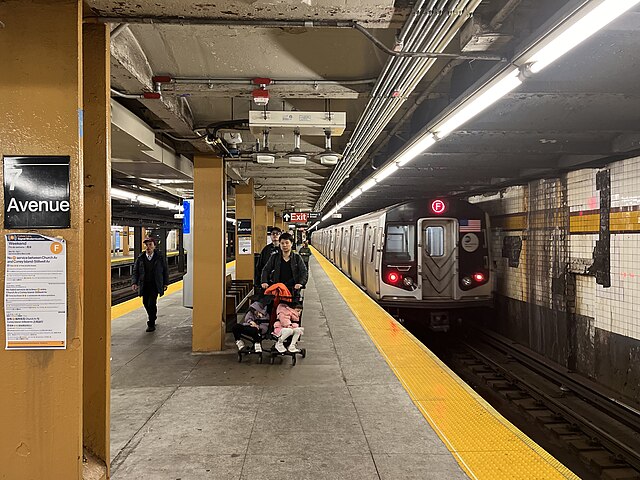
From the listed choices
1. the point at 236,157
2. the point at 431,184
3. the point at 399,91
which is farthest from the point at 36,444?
the point at 431,184

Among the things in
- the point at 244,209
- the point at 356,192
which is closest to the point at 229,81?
the point at 356,192

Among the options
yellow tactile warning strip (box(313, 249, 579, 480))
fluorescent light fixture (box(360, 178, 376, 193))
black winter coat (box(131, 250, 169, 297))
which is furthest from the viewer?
fluorescent light fixture (box(360, 178, 376, 193))

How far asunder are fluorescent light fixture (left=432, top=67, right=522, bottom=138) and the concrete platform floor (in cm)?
255

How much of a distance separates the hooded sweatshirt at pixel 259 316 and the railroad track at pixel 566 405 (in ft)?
11.5

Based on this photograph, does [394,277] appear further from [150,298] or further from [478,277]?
[150,298]

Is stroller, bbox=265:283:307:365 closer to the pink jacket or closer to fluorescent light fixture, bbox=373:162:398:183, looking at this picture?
the pink jacket

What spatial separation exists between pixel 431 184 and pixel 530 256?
281 cm

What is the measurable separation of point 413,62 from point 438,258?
6.08 m

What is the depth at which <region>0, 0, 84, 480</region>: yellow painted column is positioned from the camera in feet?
7.78

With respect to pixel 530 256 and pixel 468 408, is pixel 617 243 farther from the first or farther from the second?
pixel 468 408

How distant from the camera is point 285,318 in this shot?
5.79 metres

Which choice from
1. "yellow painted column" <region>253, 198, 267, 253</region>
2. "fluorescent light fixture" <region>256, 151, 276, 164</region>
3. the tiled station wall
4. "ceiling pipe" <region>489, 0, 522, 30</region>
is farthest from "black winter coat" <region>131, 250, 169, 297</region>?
"yellow painted column" <region>253, 198, 267, 253</region>

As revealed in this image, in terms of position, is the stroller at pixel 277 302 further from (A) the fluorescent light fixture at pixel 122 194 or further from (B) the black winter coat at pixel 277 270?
(A) the fluorescent light fixture at pixel 122 194

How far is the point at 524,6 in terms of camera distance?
2.99 metres
